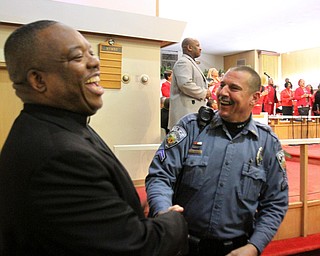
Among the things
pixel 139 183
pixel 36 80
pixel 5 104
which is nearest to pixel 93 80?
pixel 36 80

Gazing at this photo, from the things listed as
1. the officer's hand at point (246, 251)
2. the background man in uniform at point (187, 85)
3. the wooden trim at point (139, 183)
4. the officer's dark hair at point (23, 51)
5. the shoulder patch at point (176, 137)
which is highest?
the background man in uniform at point (187, 85)

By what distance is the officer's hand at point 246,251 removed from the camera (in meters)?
1.45

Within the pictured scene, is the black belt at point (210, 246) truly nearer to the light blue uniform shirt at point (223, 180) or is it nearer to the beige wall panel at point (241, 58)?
the light blue uniform shirt at point (223, 180)

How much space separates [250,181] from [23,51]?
43.6 inches

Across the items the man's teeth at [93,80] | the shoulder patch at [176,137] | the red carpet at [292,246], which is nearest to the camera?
the man's teeth at [93,80]

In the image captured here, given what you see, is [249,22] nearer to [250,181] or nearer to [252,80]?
[252,80]

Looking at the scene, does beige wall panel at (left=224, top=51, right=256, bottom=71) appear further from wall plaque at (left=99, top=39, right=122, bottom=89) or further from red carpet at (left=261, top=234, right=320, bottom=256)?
red carpet at (left=261, top=234, right=320, bottom=256)

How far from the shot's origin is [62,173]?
723mm

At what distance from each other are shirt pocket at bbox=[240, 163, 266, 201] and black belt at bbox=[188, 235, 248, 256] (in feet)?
0.67

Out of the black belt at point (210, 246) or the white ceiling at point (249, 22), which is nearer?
the black belt at point (210, 246)

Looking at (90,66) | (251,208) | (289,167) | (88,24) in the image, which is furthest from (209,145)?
(289,167)

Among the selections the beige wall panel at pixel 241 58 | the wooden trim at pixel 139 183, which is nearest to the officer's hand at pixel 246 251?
the wooden trim at pixel 139 183

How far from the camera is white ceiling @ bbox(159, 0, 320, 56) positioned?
834cm

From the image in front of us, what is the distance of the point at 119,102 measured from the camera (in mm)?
4023
